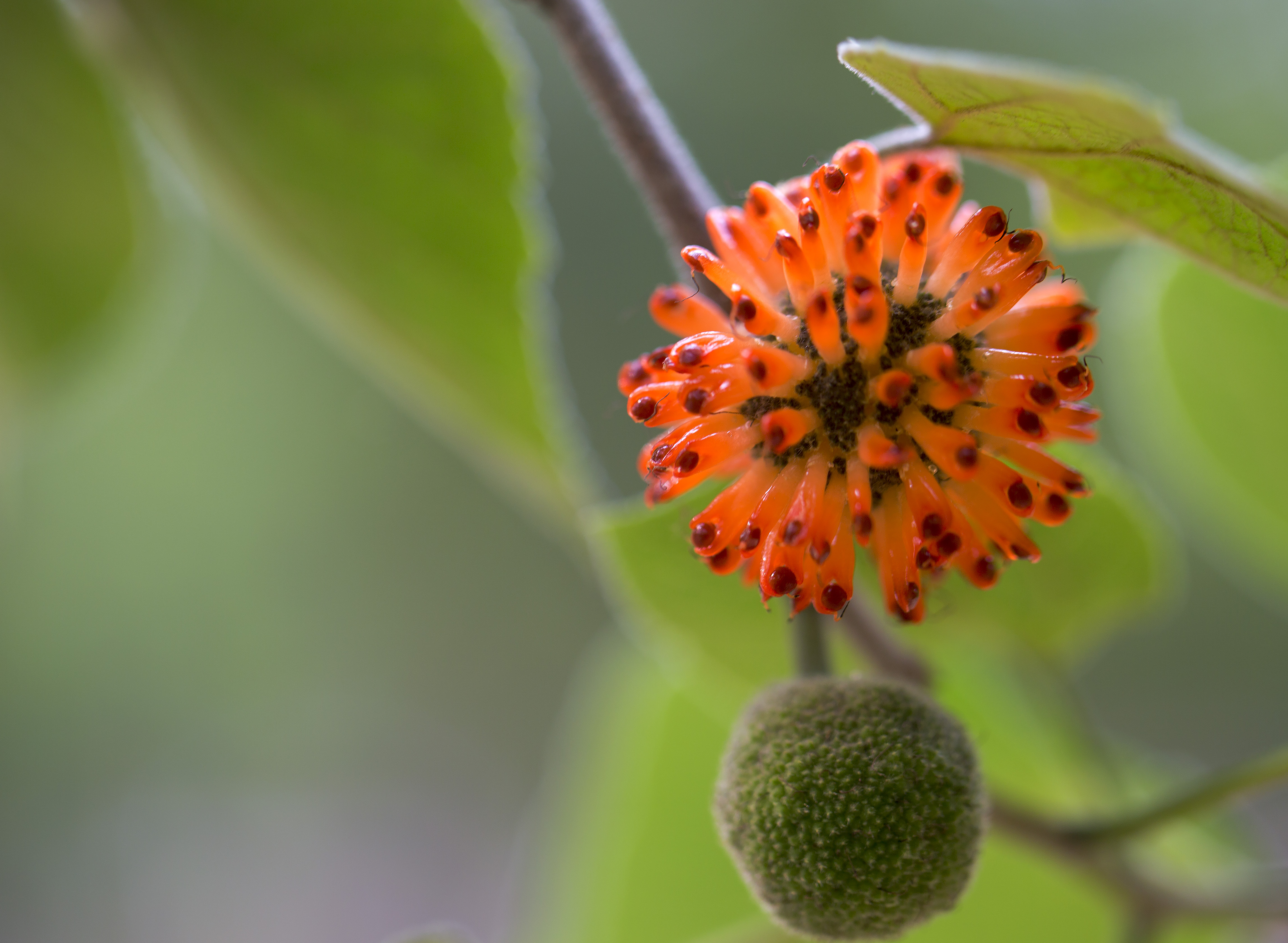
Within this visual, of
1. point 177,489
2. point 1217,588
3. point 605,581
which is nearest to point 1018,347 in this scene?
point 605,581

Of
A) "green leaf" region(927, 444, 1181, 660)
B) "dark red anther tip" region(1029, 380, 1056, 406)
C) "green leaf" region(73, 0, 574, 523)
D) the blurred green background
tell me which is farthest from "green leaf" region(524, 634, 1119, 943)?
the blurred green background

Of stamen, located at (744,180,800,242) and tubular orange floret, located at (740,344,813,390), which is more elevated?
stamen, located at (744,180,800,242)

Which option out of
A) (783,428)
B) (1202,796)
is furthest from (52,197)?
(1202,796)

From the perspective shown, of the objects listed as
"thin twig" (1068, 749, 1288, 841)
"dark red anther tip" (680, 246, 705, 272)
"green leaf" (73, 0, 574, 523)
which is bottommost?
"thin twig" (1068, 749, 1288, 841)

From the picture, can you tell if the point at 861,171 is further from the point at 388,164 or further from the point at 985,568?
the point at 388,164

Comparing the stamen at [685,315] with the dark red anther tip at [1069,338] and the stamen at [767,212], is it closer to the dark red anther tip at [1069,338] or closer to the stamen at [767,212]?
the stamen at [767,212]

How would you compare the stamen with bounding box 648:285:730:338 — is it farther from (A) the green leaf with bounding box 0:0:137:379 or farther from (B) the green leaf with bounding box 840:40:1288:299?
(A) the green leaf with bounding box 0:0:137:379

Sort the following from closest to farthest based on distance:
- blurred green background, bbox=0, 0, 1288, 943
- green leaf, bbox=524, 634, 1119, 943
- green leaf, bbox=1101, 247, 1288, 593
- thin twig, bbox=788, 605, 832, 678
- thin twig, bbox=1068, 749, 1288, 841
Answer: thin twig, bbox=788, 605, 832, 678
thin twig, bbox=1068, 749, 1288, 841
green leaf, bbox=1101, 247, 1288, 593
green leaf, bbox=524, 634, 1119, 943
blurred green background, bbox=0, 0, 1288, 943
